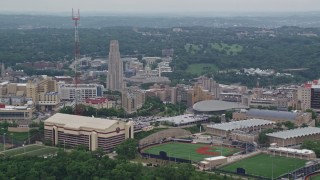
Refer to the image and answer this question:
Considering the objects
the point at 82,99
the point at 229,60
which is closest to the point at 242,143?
the point at 82,99

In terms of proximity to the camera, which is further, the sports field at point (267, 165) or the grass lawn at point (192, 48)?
the grass lawn at point (192, 48)

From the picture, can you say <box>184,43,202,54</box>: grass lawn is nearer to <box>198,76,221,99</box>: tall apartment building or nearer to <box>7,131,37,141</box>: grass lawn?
<box>198,76,221,99</box>: tall apartment building

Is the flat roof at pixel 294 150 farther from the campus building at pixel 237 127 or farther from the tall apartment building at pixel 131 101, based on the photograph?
the tall apartment building at pixel 131 101

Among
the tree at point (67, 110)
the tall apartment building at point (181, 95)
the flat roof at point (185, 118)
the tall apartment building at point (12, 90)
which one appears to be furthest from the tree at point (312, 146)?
→ the tall apartment building at point (12, 90)

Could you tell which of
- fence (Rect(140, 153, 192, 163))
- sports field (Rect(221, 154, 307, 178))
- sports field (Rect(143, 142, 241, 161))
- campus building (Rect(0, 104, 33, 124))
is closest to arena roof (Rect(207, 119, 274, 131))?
sports field (Rect(143, 142, 241, 161))

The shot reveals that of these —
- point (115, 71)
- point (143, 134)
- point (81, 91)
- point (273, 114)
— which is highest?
point (115, 71)

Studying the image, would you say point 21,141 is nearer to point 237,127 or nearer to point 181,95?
point 237,127

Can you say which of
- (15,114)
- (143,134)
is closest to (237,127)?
(143,134)
